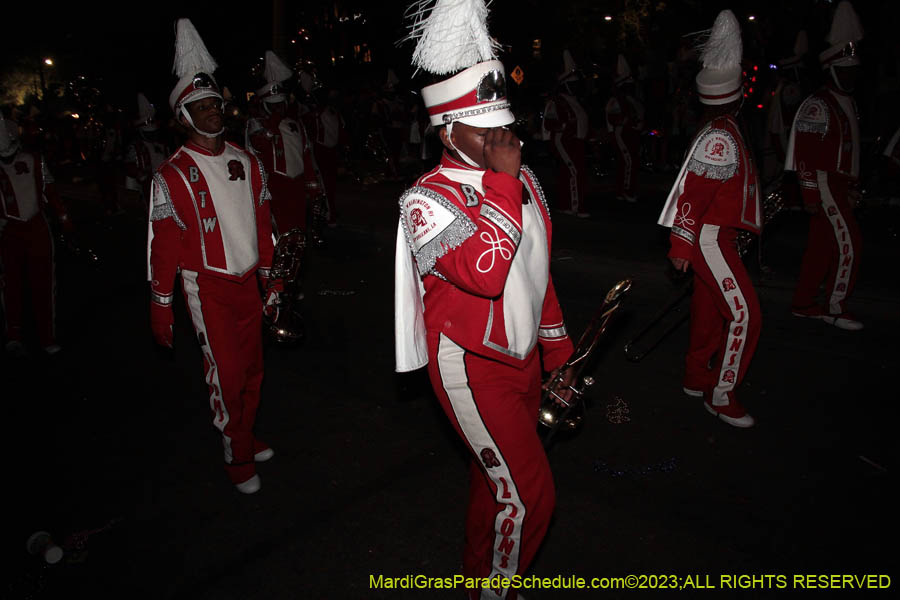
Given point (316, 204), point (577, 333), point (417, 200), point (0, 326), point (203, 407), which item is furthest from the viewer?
point (316, 204)

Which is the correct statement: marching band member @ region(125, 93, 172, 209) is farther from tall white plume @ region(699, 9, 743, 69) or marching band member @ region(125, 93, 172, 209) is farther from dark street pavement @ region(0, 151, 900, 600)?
tall white plume @ region(699, 9, 743, 69)

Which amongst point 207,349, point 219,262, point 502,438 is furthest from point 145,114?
point 502,438

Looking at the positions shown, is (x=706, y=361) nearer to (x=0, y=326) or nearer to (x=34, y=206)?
(x=34, y=206)

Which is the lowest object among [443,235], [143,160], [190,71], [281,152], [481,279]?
[143,160]

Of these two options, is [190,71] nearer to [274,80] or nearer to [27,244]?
[27,244]

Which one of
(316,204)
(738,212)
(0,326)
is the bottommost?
(0,326)

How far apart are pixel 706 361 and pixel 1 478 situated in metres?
5.04

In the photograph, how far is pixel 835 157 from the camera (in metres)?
5.55

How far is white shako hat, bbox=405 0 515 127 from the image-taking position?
91.4 inches

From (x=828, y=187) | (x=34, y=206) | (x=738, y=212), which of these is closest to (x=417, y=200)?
(x=738, y=212)

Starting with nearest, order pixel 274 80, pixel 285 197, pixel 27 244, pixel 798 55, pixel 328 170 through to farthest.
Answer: pixel 27 244 → pixel 285 197 → pixel 274 80 → pixel 798 55 → pixel 328 170

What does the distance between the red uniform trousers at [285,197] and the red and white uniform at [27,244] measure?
2.70 metres

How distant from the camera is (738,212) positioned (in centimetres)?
415

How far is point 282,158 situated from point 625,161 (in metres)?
7.62
